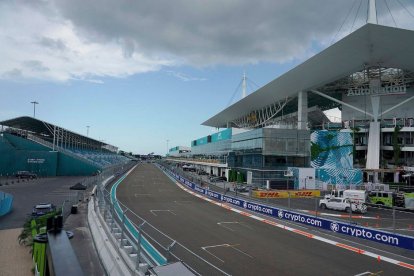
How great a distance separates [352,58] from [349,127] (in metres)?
18.7

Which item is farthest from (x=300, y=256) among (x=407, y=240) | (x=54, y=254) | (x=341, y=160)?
(x=341, y=160)

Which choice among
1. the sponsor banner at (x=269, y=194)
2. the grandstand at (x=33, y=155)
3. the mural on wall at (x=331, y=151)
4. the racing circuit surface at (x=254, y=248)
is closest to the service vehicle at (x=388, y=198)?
the sponsor banner at (x=269, y=194)

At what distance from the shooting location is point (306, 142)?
212 feet

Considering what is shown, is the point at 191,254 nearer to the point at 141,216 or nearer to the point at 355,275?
the point at 355,275

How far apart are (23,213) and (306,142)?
49.2 metres

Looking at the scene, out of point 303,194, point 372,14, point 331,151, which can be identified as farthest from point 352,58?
point 303,194

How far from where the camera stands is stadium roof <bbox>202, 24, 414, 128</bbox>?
50.7 m

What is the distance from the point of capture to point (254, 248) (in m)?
17.3

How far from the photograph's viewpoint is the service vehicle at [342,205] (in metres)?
32.8

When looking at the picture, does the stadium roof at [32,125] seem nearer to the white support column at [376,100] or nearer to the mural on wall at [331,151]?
the mural on wall at [331,151]

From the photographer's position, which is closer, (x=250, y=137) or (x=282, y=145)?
(x=282, y=145)

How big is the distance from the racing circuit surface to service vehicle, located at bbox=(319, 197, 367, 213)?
12303 millimetres

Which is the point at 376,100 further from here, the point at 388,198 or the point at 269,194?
the point at 269,194

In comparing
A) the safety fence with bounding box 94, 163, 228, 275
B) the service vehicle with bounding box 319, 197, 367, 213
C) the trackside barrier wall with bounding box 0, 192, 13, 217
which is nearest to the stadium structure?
the service vehicle with bounding box 319, 197, 367, 213
